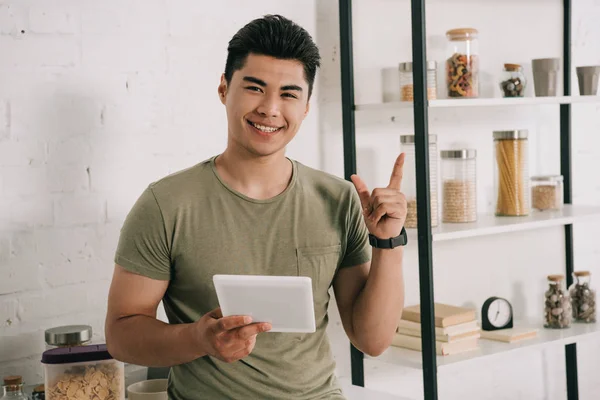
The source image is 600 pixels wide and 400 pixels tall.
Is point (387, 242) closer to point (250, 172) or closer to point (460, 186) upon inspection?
point (250, 172)

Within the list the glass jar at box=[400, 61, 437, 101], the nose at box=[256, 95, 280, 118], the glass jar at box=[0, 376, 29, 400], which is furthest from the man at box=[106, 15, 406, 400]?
the glass jar at box=[400, 61, 437, 101]

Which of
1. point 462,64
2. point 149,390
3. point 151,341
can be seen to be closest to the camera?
point 151,341

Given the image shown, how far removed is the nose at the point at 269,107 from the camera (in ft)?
6.09

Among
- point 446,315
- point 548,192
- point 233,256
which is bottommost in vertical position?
point 446,315

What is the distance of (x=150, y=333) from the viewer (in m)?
1.78

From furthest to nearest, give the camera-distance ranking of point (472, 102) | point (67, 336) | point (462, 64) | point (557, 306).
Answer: point (557, 306) < point (462, 64) < point (472, 102) < point (67, 336)

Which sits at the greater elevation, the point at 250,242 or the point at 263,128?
the point at 263,128

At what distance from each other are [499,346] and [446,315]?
0.22 metres

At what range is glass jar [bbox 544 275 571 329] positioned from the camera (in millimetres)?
2951

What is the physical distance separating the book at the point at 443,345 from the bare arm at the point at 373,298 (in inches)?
23.6

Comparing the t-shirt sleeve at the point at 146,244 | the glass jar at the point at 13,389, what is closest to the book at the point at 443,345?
the t-shirt sleeve at the point at 146,244

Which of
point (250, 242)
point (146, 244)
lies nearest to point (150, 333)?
point (146, 244)

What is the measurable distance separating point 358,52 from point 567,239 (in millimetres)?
1161

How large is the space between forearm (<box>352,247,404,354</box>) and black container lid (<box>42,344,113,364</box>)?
0.57 metres
